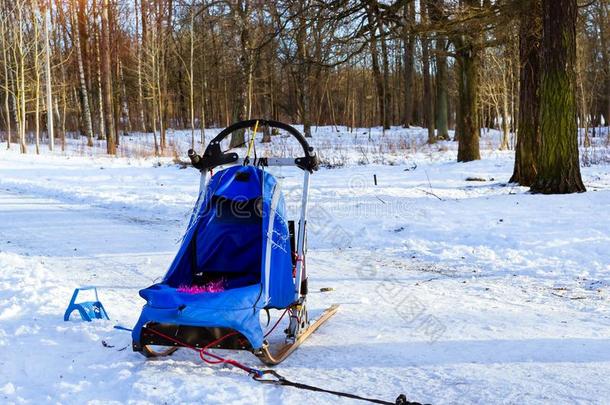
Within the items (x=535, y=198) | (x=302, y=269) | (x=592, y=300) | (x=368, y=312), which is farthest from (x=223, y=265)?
(x=535, y=198)

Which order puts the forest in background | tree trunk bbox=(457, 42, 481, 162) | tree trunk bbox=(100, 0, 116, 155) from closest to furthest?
the forest in background, tree trunk bbox=(457, 42, 481, 162), tree trunk bbox=(100, 0, 116, 155)

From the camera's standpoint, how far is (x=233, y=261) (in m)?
4.73

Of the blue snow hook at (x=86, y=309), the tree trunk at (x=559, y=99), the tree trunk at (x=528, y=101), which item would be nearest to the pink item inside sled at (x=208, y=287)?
the blue snow hook at (x=86, y=309)

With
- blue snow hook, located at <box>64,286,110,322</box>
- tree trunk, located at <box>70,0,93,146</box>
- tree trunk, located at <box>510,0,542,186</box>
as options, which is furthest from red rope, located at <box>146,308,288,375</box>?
tree trunk, located at <box>70,0,93,146</box>

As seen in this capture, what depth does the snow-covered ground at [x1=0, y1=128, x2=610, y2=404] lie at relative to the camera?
3.57m

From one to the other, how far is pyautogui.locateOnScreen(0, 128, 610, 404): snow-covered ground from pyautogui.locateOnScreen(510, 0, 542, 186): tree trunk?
0.58 m

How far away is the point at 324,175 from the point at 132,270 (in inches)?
373

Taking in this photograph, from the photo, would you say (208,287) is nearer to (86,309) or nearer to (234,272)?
(234,272)

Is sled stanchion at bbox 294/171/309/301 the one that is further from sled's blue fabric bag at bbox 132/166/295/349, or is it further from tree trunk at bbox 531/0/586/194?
tree trunk at bbox 531/0/586/194

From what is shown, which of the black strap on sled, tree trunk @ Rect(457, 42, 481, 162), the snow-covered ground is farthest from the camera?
tree trunk @ Rect(457, 42, 481, 162)

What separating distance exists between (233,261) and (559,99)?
7811 millimetres

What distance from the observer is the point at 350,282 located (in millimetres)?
6195

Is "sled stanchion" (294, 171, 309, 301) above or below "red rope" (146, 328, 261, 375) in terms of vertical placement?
above

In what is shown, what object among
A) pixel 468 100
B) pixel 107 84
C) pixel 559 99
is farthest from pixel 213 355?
pixel 107 84
